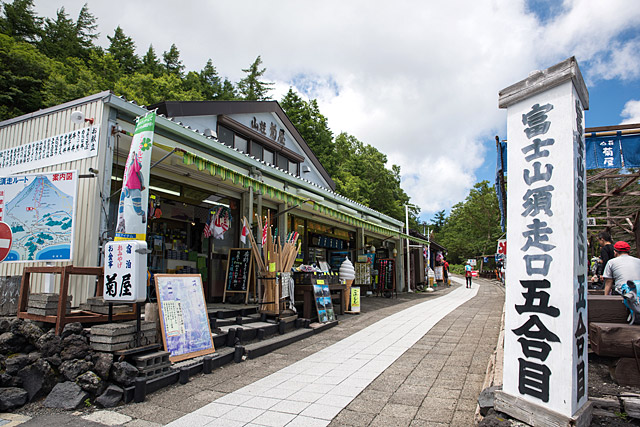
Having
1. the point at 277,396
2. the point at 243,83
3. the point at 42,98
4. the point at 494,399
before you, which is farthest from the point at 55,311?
the point at 243,83

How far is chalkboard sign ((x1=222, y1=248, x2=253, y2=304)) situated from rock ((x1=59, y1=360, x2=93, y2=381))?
4.63m

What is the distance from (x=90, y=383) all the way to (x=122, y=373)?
35 centimetres

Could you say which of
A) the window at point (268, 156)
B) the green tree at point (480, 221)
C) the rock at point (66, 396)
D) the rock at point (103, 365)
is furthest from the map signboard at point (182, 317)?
the green tree at point (480, 221)

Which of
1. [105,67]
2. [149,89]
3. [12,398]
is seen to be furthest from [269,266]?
[105,67]

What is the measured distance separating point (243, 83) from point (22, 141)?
30811 millimetres

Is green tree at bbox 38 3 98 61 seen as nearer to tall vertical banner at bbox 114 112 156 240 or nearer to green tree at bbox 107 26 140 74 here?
green tree at bbox 107 26 140 74

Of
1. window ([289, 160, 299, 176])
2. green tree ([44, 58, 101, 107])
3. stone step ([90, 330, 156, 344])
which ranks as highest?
green tree ([44, 58, 101, 107])

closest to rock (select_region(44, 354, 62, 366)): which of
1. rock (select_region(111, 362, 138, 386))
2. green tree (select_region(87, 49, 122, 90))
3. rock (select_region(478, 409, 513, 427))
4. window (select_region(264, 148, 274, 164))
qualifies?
rock (select_region(111, 362, 138, 386))

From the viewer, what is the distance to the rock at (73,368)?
189 inches

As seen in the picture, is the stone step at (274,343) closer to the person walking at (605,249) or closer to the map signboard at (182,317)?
the map signboard at (182,317)

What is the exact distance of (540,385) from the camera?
344 centimetres

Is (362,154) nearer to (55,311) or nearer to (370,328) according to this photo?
(370,328)

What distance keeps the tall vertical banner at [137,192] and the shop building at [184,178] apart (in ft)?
2.06

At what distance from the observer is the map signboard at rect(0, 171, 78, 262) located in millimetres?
6781
